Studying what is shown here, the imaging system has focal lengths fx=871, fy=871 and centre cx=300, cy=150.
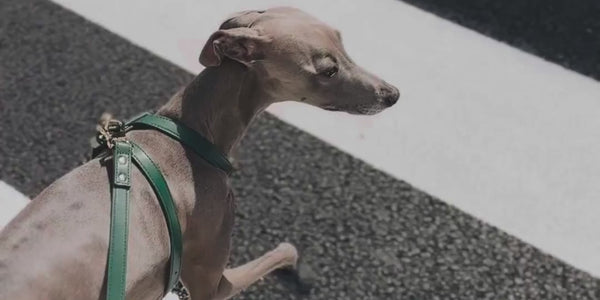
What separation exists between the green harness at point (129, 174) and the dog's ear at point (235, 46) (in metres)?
0.29

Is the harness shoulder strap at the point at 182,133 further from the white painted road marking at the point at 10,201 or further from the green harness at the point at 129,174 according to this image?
the white painted road marking at the point at 10,201

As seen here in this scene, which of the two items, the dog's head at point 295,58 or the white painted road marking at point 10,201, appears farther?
the white painted road marking at point 10,201

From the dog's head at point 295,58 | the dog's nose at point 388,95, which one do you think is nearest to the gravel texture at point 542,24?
the dog's nose at point 388,95

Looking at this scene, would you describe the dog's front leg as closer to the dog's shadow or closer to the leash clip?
the dog's shadow

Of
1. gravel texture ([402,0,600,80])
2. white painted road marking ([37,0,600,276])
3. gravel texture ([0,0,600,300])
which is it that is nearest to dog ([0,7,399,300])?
gravel texture ([0,0,600,300])

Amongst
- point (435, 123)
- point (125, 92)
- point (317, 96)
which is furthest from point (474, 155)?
point (125, 92)

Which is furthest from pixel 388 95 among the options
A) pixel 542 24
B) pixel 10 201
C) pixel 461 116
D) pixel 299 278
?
pixel 542 24

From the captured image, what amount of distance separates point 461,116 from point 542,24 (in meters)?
1.05

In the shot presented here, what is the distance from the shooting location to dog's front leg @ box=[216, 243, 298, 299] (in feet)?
11.8

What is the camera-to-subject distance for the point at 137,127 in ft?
10.7

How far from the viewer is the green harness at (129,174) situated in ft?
9.29

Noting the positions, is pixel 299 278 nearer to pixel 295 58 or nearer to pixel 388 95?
pixel 388 95

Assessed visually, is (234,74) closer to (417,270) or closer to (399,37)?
(417,270)

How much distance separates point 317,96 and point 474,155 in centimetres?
167
